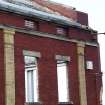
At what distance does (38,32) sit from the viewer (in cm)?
2450

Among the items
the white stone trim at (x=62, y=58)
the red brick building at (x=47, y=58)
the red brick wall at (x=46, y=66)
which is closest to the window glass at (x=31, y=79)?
the red brick building at (x=47, y=58)

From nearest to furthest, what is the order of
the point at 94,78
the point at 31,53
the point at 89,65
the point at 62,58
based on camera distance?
1. the point at 31,53
2. the point at 62,58
3. the point at 89,65
4. the point at 94,78

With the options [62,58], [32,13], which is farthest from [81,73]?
[32,13]

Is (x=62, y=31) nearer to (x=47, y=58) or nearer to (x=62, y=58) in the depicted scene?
(x=62, y=58)

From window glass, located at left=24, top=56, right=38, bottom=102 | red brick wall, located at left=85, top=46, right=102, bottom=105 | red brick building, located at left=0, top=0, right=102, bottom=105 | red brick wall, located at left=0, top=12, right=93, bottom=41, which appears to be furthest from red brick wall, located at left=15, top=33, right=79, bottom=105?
red brick wall, located at left=85, top=46, right=102, bottom=105

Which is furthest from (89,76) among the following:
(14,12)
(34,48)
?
(14,12)

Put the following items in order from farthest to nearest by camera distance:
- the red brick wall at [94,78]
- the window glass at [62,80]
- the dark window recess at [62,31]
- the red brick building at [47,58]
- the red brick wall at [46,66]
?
1. the red brick wall at [94,78]
2. the dark window recess at [62,31]
3. the window glass at [62,80]
4. the red brick wall at [46,66]
5. the red brick building at [47,58]

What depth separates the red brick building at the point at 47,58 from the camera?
22.7 meters

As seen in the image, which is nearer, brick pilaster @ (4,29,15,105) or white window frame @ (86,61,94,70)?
brick pilaster @ (4,29,15,105)

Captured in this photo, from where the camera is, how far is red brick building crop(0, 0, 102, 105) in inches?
893

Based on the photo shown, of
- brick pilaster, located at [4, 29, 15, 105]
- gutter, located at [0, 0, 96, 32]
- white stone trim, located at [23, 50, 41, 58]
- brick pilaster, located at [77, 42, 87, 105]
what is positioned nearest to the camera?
brick pilaster, located at [4, 29, 15, 105]

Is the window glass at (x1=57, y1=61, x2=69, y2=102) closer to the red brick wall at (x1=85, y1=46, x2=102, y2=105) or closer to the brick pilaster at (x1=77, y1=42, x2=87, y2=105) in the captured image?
the brick pilaster at (x1=77, y1=42, x2=87, y2=105)

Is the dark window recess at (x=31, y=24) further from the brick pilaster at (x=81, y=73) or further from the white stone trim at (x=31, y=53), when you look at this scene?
the brick pilaster at (x=81, y=73)

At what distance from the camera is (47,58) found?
24.9m
